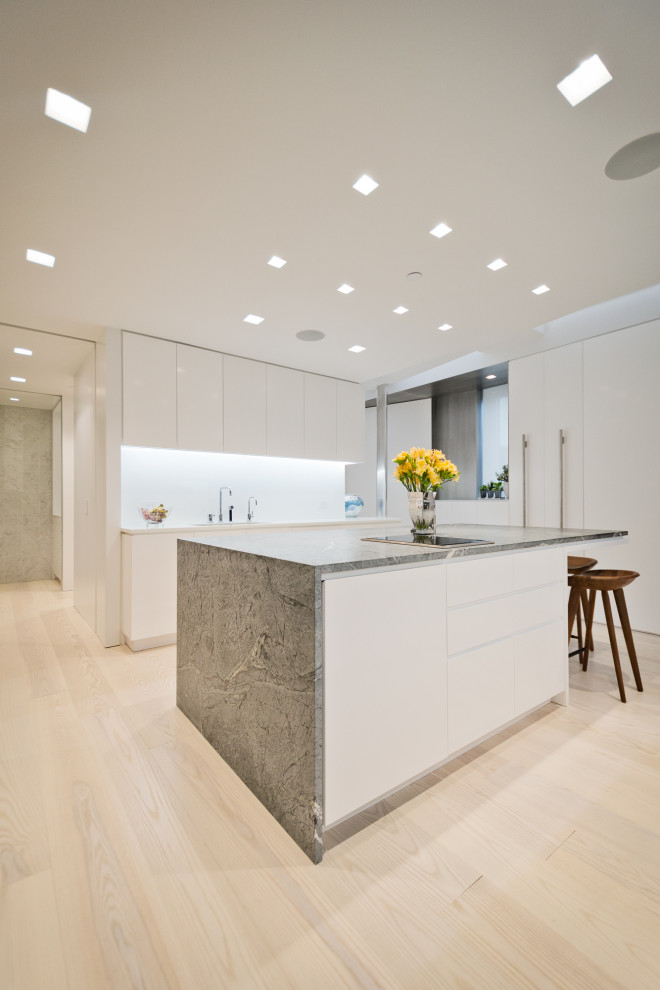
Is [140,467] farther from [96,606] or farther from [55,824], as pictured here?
[55,824]

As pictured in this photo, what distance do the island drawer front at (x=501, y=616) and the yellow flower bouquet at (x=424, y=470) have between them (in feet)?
2.23

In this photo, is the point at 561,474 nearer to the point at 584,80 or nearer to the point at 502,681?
the point at 502,681

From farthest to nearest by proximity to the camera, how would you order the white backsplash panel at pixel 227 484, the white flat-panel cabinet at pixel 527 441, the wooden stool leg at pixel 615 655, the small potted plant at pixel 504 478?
the small potted plant at pixel 504 478 < the white flat-panel cabinet at pixel 527 441 < the white backsplash panel at pixel 227 484 < the wooden stool leg at pixel 615 655

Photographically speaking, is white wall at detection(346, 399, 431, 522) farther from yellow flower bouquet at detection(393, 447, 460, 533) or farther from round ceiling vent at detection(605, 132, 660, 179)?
round ceiling vent at detection(605, 132, 660, 179)

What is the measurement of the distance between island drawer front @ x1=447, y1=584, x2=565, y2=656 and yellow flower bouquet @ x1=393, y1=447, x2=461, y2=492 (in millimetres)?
681

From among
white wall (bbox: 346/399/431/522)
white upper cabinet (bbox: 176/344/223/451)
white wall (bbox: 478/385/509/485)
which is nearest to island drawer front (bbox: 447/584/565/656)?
white upper cabinet (bbox: 176/344/223/451)

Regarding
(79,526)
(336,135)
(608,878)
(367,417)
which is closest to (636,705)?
(608,878)

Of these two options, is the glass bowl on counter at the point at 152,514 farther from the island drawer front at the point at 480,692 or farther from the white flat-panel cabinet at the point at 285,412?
the island drawer front at the point at 480,692

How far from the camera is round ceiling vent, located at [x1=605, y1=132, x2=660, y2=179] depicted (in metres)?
1.75

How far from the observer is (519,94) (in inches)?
60.1

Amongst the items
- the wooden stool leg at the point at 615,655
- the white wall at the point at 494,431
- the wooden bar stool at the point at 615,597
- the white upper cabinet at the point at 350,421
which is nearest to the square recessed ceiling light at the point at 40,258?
the white upper cabinet at the point at 350,421

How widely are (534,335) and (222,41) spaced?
368 cm

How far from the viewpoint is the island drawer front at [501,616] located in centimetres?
179

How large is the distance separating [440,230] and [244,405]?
8.24 feet
